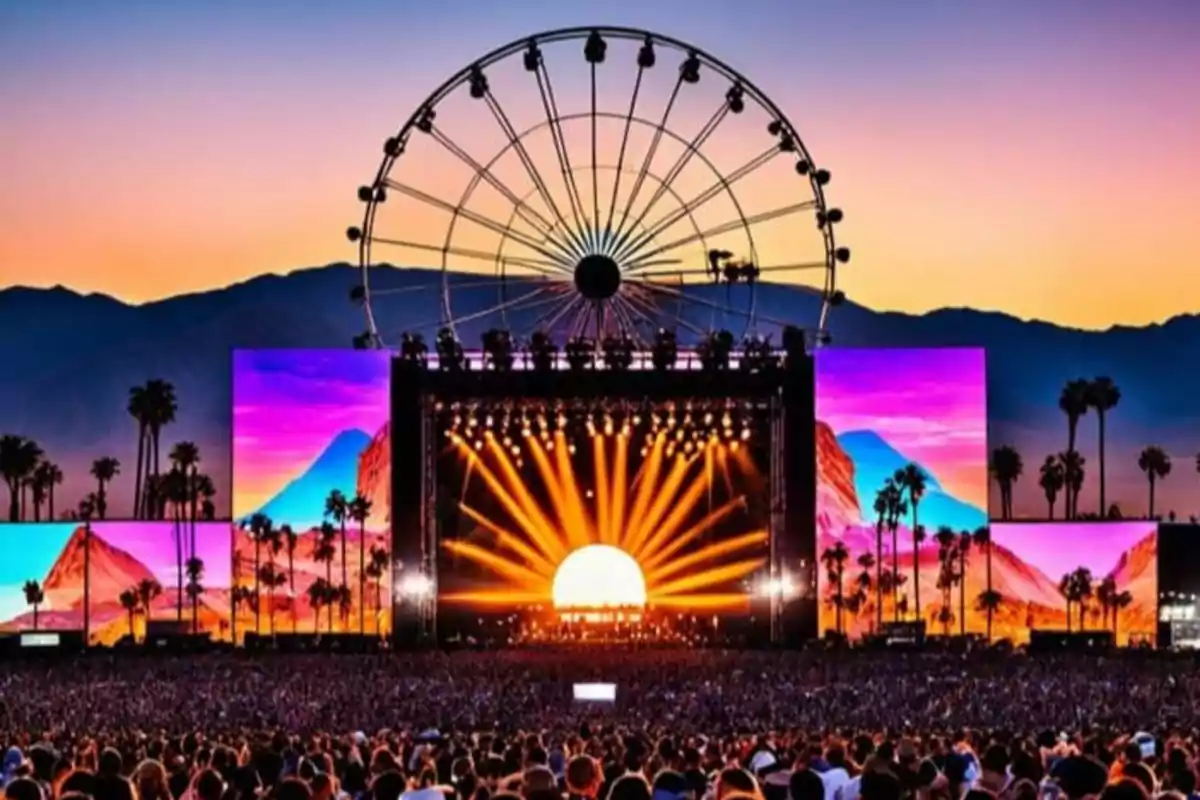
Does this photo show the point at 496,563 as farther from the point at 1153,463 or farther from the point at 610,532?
the point at 1153,463

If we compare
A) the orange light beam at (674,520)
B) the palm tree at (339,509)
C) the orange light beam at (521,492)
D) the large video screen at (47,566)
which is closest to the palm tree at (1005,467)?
the palm tree at (339,509)

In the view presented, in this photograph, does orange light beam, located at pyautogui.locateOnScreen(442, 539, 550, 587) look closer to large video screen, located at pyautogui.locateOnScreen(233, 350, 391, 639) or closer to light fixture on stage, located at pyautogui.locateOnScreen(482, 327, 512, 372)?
large video screen, located at pyautogui.locateOnScreen(233, 350, 391, 639)

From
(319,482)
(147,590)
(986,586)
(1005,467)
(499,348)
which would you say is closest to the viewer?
(499,348)

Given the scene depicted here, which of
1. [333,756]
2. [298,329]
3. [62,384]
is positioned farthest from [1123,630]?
[298,329]

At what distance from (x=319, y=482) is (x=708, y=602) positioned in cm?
1028

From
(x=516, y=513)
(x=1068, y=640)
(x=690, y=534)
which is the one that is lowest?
(x=1068, y=640)

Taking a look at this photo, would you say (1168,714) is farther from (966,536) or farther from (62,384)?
(62,384)

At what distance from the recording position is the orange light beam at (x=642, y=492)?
49.3m

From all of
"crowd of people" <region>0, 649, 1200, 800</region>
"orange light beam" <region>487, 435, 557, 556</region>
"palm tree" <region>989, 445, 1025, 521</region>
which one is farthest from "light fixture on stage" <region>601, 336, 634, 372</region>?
"palm tree" <region>989, 445, 1025, 521</region>

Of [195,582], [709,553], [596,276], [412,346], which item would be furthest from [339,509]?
[596,276]

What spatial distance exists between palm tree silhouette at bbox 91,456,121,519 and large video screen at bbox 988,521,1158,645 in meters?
42.4

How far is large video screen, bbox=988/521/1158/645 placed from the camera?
55.8 m

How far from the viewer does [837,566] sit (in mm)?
53188

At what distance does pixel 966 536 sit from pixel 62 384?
7911cm
